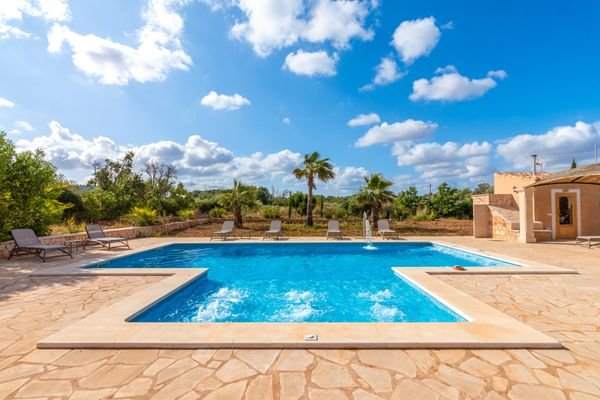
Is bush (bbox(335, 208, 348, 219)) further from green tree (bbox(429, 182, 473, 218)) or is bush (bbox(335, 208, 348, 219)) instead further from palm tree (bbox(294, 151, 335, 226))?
green tree (bbox(429, 182, 473, 218))

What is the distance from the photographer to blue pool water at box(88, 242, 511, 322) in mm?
4820

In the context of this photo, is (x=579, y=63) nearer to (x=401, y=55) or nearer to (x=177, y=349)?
(x=401, y=55)

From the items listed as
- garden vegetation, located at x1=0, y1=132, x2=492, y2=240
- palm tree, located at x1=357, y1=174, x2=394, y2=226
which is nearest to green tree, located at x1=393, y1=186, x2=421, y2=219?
garden vegetation, located at x1=0, y1=132, x2=492, y2=240

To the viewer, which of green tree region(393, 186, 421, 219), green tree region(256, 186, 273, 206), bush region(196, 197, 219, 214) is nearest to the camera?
bush region(196, 197, 219, 214)

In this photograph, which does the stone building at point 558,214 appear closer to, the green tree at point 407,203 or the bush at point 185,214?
the green tree at point 407,203

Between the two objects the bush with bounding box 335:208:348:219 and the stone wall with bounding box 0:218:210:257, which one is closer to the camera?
the stone wall with bounding box 0:218:210:257

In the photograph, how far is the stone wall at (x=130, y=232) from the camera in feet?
28.8

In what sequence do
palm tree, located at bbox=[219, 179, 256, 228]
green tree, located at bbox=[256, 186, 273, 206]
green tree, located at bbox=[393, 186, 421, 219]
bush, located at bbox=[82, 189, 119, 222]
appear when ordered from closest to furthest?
palm tree, located at bbox=[219, 179, 256, 228] → bush, located at bbox=[82, 189, 119, 222] → green tree, located at bbox=[393, 186, 421, 219] → green tree, located at bbox=[256, 186, 273, 206]

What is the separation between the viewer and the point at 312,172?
1825cm

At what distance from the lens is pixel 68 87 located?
1063cm

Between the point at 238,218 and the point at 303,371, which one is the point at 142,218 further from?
the point at 303,371

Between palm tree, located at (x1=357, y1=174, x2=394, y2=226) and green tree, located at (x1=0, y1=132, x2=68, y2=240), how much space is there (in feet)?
47.8

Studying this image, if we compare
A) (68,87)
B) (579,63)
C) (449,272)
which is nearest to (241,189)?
(68,87)

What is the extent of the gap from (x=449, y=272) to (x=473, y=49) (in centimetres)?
1307
